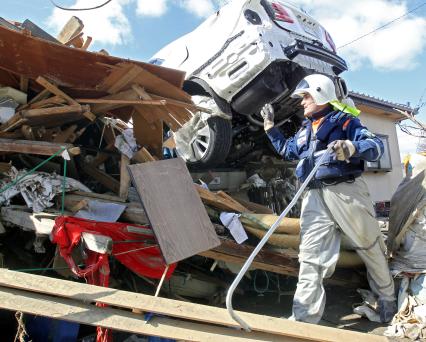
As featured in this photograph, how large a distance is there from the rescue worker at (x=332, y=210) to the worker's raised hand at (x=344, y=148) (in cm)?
5

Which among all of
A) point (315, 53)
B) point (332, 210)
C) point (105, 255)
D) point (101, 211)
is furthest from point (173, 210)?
point (315, 53)

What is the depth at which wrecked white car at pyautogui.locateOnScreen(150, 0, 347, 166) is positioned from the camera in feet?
14.3

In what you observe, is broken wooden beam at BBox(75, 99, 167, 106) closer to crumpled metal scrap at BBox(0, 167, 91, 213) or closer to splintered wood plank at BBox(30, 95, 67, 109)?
splintered wood plank at BBox(30, 95, 67, 109)

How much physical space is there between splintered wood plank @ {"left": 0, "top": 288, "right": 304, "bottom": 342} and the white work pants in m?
0.73

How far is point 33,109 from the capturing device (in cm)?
358

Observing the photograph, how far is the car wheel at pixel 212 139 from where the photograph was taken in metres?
4.70

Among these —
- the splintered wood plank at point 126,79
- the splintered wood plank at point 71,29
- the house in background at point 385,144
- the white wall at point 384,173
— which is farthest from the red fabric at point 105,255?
the white wall at point 384,173

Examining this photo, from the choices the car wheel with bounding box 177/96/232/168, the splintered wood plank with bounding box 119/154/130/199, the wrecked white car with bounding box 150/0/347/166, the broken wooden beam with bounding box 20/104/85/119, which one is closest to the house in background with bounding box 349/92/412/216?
the wrecked white car with bounding box 150/0/347/166

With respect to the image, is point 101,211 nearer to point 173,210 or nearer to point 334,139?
point 173,210

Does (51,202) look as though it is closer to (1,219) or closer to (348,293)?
(1,219)

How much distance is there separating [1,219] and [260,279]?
2595mm

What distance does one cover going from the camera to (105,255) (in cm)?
265

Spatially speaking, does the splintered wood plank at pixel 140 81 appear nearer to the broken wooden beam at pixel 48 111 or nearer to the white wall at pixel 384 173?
the broken wooden beam at pixel 48 111

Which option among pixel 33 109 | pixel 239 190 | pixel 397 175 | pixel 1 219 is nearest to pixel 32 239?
pixel 1 219
